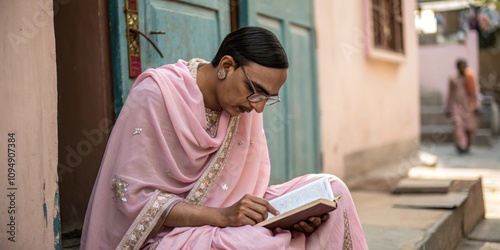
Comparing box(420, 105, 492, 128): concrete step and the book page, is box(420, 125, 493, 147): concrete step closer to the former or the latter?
box(420, 105, 492, 128): concrete step

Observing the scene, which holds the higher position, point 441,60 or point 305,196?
point 441,60

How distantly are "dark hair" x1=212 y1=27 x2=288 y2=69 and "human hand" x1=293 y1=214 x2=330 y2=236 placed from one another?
1.78 feet

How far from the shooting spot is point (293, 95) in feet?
15.2

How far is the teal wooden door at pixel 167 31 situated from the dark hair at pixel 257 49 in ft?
2.72

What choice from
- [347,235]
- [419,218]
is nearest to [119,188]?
[347,235]

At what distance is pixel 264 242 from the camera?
199cm

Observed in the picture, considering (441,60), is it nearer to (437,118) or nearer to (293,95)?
(437,118)

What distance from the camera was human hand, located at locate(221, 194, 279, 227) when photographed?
2055 mm

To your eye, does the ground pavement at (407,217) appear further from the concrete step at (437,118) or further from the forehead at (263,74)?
the concrete step at (437,118)

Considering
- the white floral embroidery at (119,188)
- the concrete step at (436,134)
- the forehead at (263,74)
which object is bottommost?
the concrete step at (436,134)

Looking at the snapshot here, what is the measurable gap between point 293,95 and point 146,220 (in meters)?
2.69

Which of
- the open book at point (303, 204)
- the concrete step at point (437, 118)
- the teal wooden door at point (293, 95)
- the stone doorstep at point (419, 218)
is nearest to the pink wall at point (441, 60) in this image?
the concrete step at point (437, 118)

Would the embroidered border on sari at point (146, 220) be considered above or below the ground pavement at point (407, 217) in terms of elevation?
above

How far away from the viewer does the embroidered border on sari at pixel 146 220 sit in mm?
2078
